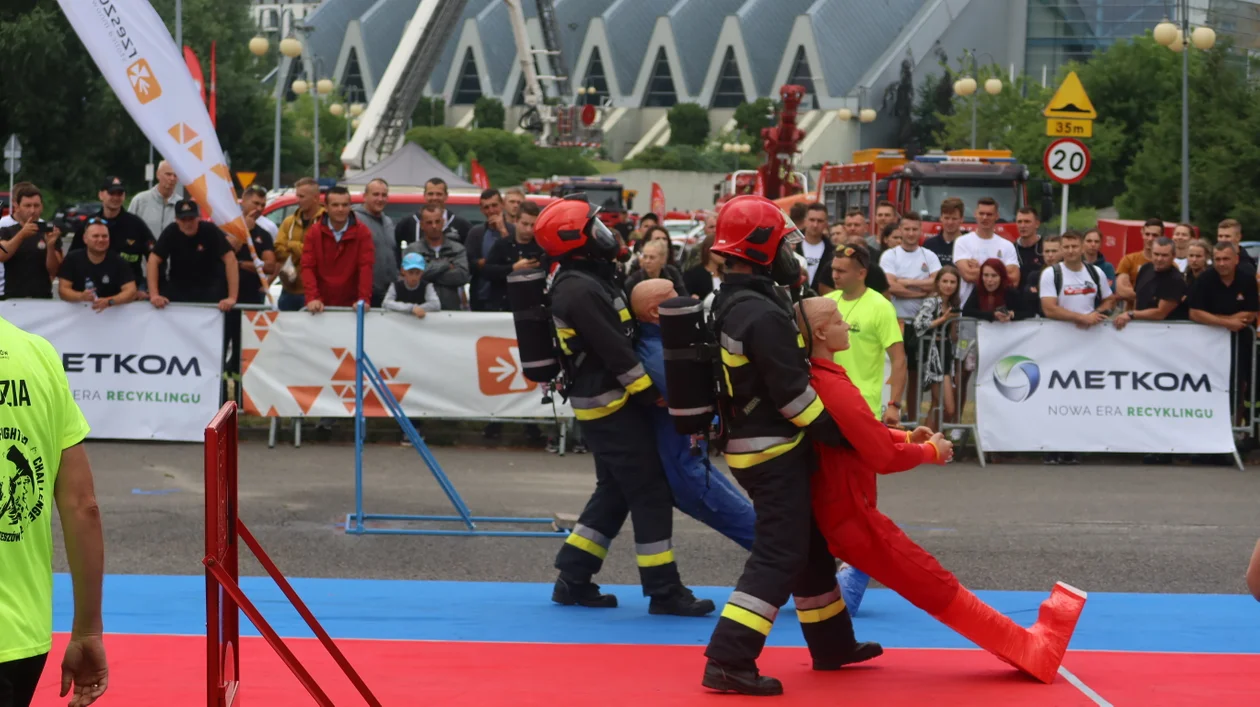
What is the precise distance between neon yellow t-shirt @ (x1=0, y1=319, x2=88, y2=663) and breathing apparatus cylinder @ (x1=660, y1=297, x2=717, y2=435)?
297 cm

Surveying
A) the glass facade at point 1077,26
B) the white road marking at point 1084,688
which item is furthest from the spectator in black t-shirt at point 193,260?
the glass facade at point 1077,26

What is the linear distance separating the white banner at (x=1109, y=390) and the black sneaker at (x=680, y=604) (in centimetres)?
578

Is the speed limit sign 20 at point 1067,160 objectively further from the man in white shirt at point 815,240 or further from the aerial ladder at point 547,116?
the aerial ladder at point 547,116

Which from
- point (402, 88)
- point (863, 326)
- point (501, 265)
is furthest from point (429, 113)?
point (863, 326)

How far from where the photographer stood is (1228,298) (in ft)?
42.0

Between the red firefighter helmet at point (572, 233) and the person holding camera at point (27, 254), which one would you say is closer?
the red firefighter helmet at point (572, 233)

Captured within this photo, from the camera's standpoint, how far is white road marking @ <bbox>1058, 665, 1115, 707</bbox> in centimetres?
601

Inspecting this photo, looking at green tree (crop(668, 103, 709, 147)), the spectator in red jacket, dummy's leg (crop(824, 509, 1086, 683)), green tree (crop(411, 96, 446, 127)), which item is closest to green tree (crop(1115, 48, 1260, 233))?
the spectator in red jacket

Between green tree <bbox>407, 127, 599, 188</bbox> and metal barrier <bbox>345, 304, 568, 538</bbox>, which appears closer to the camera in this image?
metal barrier <bbox>345, 304, 568, 538</bbox>

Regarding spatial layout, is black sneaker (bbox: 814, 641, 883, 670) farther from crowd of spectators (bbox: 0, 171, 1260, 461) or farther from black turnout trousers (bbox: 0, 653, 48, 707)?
crowd of spectators (bbox: 0, 171, 1260, 461)

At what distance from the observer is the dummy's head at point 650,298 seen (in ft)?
24.3

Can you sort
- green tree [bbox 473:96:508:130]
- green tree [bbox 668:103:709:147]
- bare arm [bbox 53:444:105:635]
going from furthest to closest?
green tree [bbox 473:96:508:130], green tree [bbox 668:103:709:147], bare arm [bbox 53:444:105:635]

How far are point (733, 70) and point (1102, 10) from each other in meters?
30.6

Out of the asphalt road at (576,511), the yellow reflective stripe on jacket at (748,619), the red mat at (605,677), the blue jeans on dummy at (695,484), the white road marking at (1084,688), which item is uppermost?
the blue jeans on dummy at (695,484)
